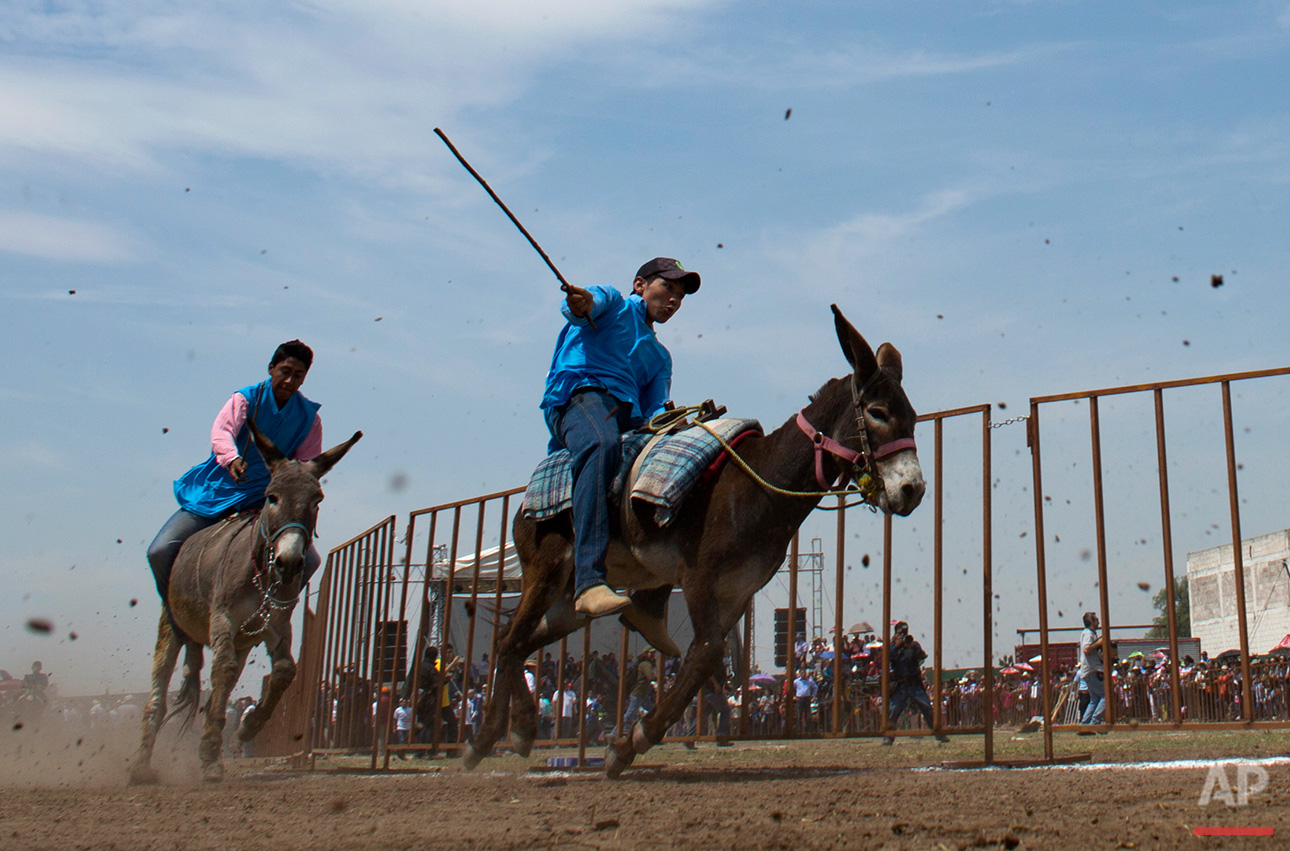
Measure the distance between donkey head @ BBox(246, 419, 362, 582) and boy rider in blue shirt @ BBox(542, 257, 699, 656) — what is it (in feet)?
5.14

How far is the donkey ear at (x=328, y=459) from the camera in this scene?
24.6ft

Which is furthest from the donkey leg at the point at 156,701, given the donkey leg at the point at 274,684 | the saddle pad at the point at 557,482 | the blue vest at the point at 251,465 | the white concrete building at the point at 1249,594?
the white concrete building at the point at 1249,594

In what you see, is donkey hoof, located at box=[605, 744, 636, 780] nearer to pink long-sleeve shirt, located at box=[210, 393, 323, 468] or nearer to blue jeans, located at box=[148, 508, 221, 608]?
pink long-sleeve shirt, located at box=[210, 393, 323, 468]

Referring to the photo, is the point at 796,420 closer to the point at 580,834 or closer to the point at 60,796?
the point at 580,834

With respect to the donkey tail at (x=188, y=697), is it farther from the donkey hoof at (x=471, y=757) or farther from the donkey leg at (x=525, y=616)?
the donkey leg at (x=525, y=616)

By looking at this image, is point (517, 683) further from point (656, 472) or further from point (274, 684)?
point (274, 684)

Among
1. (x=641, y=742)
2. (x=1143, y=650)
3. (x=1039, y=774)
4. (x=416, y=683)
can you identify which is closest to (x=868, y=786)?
(x=1039, y=774)

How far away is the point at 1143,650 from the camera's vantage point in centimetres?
3369

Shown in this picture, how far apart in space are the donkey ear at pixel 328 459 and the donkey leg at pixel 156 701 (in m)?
1.99

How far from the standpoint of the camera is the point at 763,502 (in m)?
5.71

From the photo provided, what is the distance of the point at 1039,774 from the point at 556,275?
352 cm

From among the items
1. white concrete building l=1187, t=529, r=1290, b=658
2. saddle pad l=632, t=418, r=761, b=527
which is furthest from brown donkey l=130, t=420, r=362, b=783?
white concrete building l=1187, t=529, r=1290, b=658

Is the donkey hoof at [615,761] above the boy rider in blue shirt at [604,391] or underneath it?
underneath

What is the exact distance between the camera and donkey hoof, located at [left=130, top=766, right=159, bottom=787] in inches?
280
